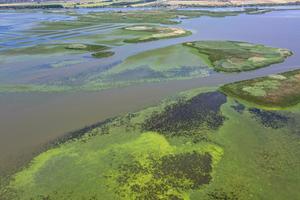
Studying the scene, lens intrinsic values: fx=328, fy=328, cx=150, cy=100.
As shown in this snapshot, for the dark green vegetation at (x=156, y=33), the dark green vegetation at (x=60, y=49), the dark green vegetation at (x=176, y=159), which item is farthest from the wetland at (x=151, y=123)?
the dark green vegetation at (x=156, y=33)

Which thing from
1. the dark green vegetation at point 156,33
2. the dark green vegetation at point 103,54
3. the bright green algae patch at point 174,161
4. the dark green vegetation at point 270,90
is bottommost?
the bright green algae patch at point 174,161

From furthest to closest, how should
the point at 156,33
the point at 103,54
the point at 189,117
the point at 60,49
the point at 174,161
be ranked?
the point at 156,33 < the point at 60,49 < the point at 103,54 < the point at 189,117 < the point at 174,161

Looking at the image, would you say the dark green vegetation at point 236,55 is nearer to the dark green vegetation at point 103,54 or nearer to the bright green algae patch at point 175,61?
the bright green algae patch at point 175,61

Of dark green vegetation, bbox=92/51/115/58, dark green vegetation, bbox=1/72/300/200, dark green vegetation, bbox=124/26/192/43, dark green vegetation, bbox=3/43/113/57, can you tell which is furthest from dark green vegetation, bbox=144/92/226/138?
dark green vegetation, bbox=124/26/192/43

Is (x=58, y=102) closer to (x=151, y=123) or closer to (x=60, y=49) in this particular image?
(x=151, y=123)

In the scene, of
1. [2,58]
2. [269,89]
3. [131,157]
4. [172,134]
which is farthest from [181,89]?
[2,58]

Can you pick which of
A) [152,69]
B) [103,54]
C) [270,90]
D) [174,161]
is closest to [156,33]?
[103,54]
